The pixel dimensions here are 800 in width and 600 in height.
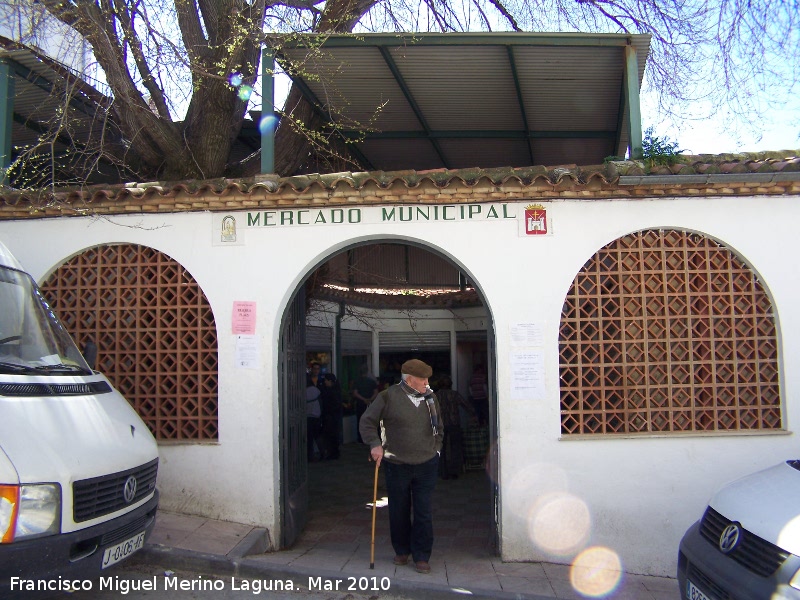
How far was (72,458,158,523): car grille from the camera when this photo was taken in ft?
12.3

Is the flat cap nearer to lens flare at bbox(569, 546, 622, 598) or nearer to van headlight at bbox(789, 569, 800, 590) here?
lens flare at bbox(569, 546, 622, 598)

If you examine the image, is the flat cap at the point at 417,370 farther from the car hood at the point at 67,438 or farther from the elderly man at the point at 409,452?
the car hood at the point at 67,438

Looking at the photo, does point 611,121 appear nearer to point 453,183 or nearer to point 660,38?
point 660,38

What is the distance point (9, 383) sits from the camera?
3.86 m

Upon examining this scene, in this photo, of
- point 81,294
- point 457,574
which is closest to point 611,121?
point 457,574

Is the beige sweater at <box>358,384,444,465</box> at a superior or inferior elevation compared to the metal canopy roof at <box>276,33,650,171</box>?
inferior

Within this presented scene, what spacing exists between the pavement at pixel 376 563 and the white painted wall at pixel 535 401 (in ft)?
0.75

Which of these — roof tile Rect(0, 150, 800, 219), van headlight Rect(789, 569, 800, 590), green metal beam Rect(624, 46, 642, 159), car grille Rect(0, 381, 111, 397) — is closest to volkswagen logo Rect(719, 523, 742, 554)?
van headlight Rect(789, 569, 800, 590)

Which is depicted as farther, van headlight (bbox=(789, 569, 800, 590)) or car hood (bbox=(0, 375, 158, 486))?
car hood (bbox=(0, 375, 158, 486))

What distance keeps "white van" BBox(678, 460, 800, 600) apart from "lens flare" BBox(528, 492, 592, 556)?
4.57 ft

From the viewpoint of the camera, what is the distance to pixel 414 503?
5.58m

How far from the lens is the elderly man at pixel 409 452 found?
216 inches

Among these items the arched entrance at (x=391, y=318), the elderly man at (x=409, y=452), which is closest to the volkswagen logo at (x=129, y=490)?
the elderly man at (x=409, y=452)

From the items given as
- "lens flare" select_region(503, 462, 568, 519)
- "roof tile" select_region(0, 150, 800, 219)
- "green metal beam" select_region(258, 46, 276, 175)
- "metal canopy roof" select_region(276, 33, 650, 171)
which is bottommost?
"lens flare" select_region(503, 462, 568, 519)
